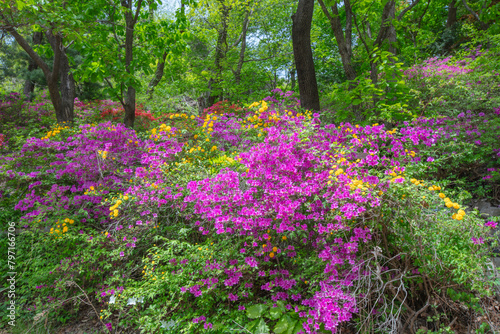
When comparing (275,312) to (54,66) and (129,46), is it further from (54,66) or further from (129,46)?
(54,66)

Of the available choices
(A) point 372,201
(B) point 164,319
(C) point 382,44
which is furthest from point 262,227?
(C) point 382,44

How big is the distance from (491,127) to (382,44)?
2.27 m

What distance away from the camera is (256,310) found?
2.14m

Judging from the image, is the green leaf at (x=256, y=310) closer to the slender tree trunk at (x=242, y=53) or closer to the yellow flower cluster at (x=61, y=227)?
A: the yellow flower cluster at (x=61, y=227)

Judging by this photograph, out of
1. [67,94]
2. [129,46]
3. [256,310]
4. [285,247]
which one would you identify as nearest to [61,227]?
[256,310]

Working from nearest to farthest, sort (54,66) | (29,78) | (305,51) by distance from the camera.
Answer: (305,51) < (54,66) < (29,78)

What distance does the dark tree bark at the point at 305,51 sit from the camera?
493 cm

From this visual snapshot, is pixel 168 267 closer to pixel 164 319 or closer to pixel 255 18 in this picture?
pixel 164 319

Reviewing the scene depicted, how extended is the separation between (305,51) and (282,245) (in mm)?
3900

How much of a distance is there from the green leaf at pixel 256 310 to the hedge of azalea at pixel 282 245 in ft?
0.03

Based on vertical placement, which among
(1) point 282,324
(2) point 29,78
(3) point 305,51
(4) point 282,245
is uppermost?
(2) point 29,78

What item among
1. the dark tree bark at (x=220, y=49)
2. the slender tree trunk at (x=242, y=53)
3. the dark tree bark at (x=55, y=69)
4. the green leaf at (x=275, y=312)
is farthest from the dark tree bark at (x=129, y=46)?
the green leaf at (x=275, y=312)

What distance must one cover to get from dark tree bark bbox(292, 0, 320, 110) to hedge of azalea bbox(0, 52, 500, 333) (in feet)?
6.89

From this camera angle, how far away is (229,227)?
7.62 ft
